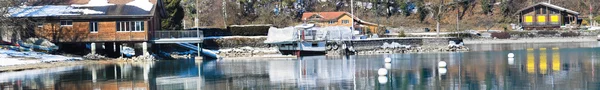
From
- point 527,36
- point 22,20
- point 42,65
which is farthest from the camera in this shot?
point 527,36

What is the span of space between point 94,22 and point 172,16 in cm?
1189

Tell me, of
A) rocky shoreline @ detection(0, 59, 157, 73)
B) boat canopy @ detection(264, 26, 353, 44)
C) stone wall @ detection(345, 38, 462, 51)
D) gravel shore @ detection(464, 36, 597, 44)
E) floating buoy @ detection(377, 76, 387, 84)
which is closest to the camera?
floating buoy @ detection(377, 76, 387, 84)

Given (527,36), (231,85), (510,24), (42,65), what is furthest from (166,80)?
(510,24)

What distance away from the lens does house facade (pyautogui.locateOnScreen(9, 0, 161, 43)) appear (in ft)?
161

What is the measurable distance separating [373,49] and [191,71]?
23.7m

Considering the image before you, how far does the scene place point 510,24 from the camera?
9094 cm

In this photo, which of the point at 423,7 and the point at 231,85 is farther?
the point at 423,7

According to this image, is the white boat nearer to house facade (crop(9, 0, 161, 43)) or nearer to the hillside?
house facade (crop(9, 0, 161, 43))

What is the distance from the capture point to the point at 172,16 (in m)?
61.2

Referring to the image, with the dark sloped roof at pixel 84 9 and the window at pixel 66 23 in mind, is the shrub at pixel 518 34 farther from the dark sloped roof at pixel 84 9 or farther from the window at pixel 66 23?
the window at pixel 66 23

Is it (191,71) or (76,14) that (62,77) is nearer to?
(191,71)

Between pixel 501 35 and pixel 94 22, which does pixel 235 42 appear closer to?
pixel 94 22

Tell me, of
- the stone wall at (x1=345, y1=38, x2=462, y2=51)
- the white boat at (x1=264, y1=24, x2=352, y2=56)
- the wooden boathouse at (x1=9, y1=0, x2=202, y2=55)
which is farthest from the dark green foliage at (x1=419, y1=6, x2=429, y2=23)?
the wooden boathouse at (x1=9, y1=0, x2=202, y2=55)

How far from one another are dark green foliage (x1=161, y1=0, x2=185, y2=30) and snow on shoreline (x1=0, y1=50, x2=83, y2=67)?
12669mm
